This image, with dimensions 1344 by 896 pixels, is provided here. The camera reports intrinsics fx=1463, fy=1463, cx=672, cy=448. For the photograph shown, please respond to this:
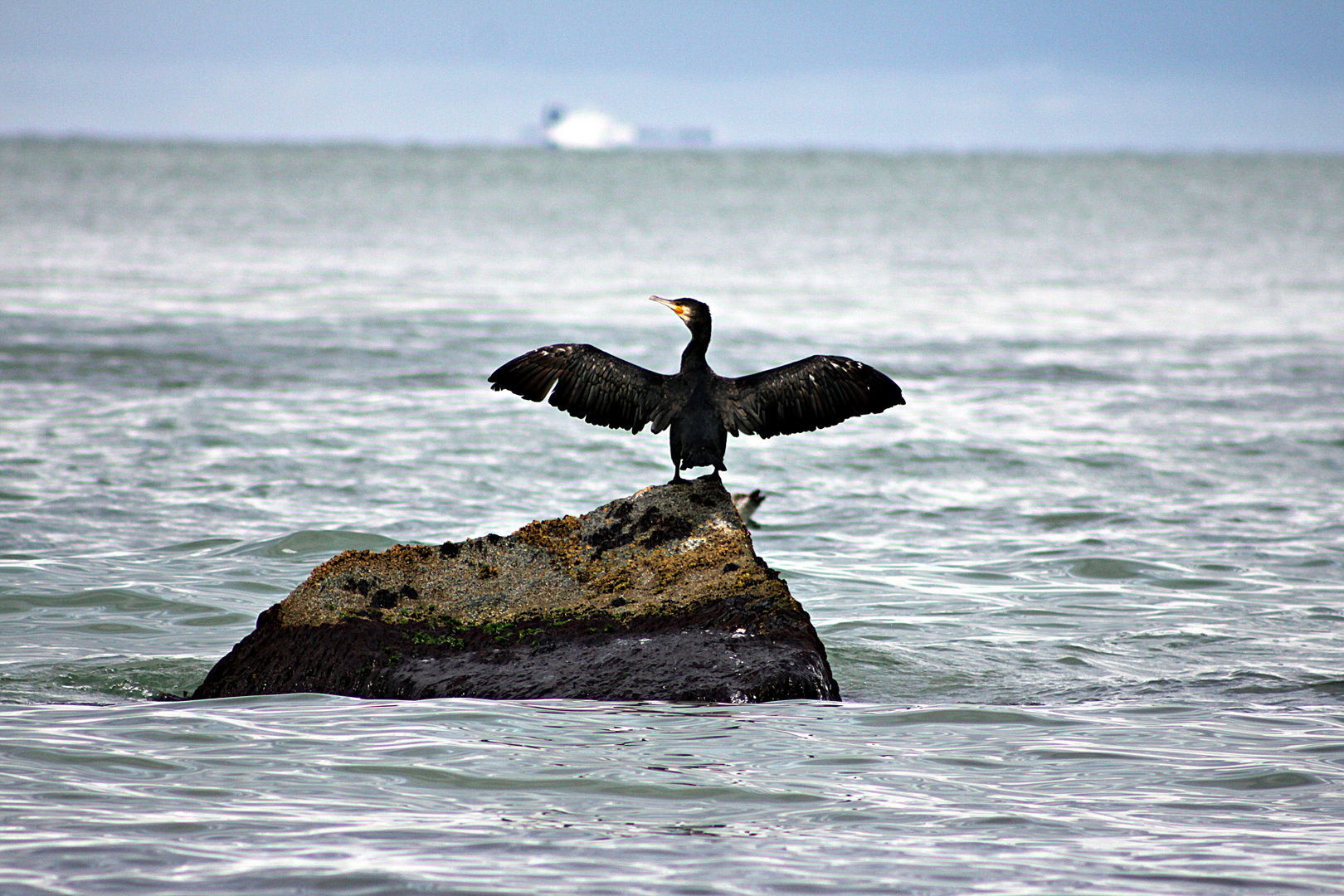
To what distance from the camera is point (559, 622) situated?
6379mm

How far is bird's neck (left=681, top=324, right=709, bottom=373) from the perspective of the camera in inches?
267

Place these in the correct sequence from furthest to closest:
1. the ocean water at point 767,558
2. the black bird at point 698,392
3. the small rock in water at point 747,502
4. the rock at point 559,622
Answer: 1. the small rock in water at point 747,502
2. the black bird at point 698,392
3. the rock at point 559,622
4. the ocean water at point 767,558

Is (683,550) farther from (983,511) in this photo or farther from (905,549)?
(983,511)

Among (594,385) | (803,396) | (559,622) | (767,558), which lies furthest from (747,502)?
(559,622)

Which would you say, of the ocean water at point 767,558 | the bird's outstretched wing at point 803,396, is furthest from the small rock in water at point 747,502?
the bird's outstretched wing at point 803,396

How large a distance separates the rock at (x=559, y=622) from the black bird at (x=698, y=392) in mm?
375

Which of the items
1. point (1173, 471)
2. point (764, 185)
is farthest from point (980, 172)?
point (1173, 471)

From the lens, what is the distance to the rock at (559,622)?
20.5 ft

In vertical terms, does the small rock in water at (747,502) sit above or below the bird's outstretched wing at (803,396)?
below

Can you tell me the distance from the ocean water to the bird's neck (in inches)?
62.9

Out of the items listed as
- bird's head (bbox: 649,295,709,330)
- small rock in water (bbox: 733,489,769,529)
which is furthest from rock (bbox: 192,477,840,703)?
small rock in water (bbox: 733,489,769,529)

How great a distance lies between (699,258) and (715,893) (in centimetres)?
3438

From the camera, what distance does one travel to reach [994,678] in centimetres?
731

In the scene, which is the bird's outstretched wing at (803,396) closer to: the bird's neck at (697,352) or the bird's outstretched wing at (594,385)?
the bird's neck at (697,352)
